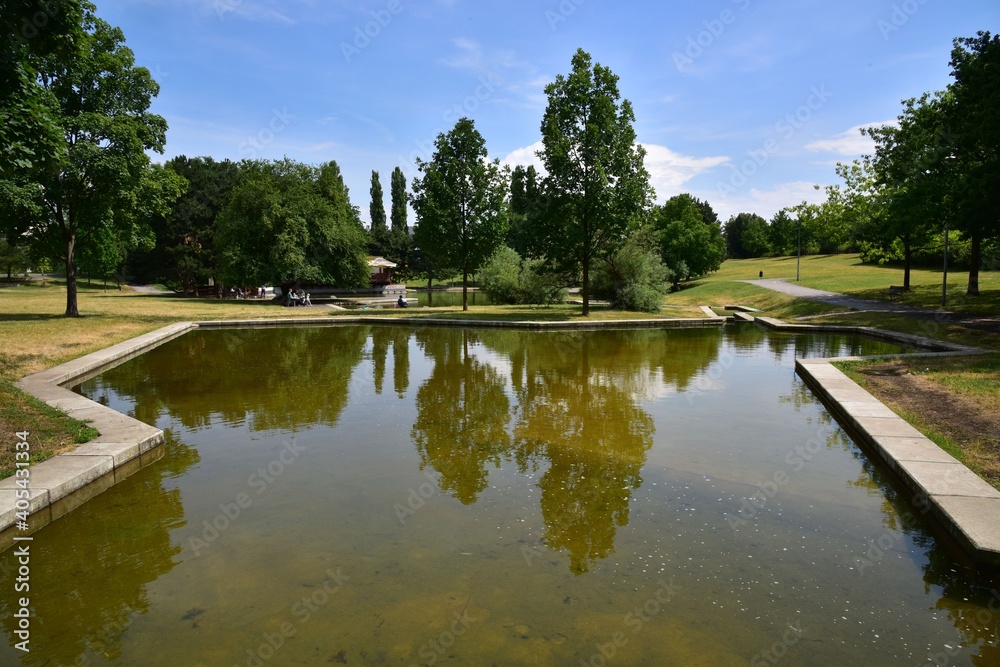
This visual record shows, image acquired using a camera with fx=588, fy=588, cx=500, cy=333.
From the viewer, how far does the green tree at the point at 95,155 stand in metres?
A: 21.3

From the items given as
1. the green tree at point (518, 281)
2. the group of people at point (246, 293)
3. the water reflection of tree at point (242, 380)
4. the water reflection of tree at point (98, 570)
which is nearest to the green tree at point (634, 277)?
the green tree at point (518, 281)

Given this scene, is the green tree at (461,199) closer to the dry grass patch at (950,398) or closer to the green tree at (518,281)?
the green tree at (518,281)

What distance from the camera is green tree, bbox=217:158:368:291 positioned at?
3725 centimetres

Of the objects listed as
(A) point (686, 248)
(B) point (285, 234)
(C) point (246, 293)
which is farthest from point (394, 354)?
(A) point (686, 248)

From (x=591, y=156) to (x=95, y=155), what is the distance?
64.4 feet

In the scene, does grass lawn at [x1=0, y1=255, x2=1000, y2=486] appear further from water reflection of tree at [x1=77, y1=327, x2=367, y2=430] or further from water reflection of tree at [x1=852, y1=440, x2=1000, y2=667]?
water reflection of tree at [x1=77, y1=327, x2=367, y2=430]

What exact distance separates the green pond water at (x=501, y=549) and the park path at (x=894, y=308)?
1486 centimetres

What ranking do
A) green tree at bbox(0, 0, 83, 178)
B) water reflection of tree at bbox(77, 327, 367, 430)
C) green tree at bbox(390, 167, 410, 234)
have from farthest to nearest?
green tree at bbox(390, 167, 410, 234) → water reflection of tree at bbox(77, 327, 367, 430) → green tree at bbox(0, 0, 83, 178)

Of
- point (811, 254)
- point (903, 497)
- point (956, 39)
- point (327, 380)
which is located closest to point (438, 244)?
point (327, 380)

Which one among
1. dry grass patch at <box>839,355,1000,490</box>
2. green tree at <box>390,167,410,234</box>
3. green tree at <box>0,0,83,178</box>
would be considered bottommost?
dry grass patch at <box>839,355,1000,490</box>

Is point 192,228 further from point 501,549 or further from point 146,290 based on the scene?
point 501,549

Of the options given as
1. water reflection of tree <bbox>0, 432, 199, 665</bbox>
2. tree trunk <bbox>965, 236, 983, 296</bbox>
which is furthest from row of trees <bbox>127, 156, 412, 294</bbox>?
tree trunk <bbox>965, 236, 983, 296</bbox>

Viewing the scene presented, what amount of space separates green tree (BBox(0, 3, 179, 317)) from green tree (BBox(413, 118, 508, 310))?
11.9m

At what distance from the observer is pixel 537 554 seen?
541 cm
